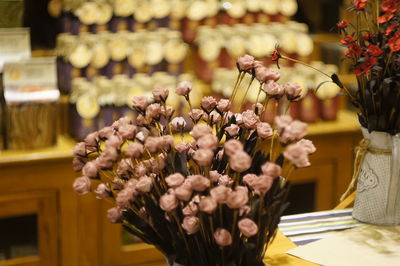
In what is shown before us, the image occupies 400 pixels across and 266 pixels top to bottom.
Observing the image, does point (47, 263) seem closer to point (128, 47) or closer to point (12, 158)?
point (12, 158)

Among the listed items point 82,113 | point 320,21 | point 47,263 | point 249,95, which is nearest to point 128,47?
point 82,113

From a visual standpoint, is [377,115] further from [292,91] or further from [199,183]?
[199,183]

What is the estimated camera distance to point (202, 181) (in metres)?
Result: 1.13

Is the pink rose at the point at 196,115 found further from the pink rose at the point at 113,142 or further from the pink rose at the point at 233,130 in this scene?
the pink rose at the point at 113,142

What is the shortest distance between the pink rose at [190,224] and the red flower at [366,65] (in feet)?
2.04

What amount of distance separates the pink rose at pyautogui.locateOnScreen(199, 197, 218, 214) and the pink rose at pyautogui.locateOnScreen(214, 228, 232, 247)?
61 mm

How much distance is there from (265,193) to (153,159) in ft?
0.83

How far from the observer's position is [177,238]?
4.08 feet

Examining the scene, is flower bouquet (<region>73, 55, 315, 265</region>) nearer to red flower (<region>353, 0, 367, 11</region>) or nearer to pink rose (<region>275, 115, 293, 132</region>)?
pink rose (<region>275, 115, 293, 132</region>)

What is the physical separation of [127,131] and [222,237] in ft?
0.88

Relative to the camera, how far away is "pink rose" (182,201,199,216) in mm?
1183

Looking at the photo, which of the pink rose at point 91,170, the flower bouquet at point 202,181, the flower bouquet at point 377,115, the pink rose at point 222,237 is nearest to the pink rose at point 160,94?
the flower bouquet at point 202,181

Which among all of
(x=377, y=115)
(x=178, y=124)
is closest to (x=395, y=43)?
(x=377, y=115)

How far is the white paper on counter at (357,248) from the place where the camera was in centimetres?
149
